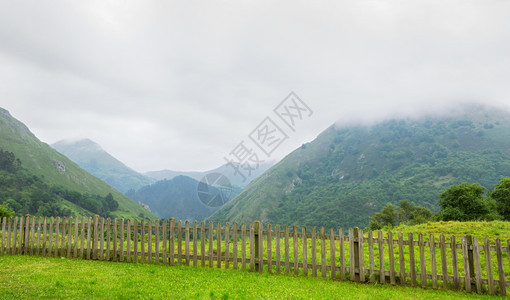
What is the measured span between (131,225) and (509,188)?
46642 millimetres

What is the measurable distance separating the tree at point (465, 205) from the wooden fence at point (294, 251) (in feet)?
106

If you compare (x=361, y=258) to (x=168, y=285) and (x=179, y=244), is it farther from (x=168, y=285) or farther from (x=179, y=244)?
(x=179, y=244)

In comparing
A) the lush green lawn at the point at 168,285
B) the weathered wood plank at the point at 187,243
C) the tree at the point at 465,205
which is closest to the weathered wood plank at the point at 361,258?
the lush green lawn at the point at 168,285

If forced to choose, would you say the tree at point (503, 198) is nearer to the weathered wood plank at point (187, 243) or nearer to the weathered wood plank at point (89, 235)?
the weathered wood plank at point (187, 243)

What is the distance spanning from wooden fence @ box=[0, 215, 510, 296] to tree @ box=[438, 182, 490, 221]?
3233 centimetres

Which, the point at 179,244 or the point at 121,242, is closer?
the point at 179,244

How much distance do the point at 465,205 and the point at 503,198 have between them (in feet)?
15.4

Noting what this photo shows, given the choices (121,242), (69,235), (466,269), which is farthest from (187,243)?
(466,269)

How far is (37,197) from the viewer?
116438 millimetres

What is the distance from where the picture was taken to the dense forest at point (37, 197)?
11125 cm

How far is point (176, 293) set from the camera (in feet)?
23.7

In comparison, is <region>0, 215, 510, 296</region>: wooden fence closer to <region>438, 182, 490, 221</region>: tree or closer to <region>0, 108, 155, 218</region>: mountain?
<region>438, 182, 490, 221</region>: tree

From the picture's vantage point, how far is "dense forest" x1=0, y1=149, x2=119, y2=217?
365ft

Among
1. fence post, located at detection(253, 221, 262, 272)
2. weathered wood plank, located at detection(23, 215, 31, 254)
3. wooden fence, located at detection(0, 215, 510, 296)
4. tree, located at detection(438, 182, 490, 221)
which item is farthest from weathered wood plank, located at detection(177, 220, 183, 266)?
tree, located at detection(438, 182, 490, 221)
